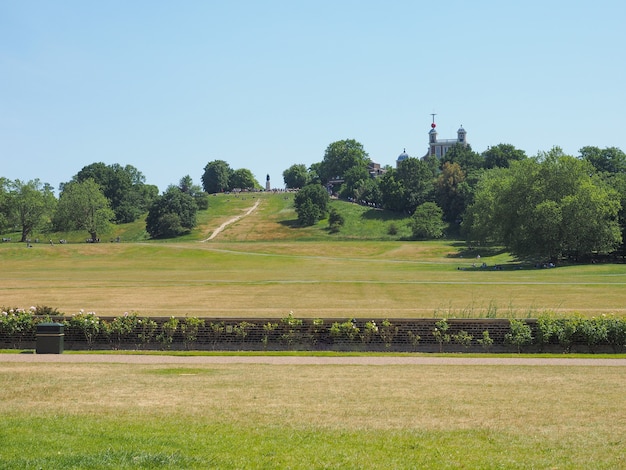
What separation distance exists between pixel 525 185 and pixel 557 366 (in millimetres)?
74650

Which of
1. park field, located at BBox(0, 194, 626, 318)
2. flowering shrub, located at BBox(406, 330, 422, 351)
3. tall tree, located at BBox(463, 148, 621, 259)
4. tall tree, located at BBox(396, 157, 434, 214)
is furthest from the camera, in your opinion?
tall tree, located at BBox(396, 157, 434, 214)

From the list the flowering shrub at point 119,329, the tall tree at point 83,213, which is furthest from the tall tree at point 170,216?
the flowering shrub at point 119,329

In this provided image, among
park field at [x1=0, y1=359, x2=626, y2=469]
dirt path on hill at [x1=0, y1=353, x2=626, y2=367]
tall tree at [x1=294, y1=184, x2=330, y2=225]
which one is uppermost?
tall tree at [x1=294, y1=184, x2=330, y2=225]

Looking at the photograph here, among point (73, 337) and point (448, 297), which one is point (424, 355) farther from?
point (448, 297)

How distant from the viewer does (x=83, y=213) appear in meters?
137

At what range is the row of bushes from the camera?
2323 centimetres

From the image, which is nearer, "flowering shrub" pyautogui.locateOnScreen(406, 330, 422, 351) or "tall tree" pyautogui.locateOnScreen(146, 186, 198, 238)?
"flowering shrub" pyautogui.locateOnScreen(406, 330, 422, 351)

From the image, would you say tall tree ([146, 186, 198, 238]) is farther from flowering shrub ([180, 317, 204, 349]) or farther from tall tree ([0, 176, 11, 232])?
flowering shrub ([180, 317, 204, 349])

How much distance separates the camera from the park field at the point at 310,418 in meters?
9.48

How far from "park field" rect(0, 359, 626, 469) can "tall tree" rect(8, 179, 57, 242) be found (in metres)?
127

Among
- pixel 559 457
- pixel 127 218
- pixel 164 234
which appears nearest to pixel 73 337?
pixel 559 457

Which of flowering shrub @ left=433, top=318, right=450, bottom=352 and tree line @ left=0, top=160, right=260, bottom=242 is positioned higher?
tree line @ left=0, top=160, right=260, bottom=242

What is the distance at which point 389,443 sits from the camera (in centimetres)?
1024

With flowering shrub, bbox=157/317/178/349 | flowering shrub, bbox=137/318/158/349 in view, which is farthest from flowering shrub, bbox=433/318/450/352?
flowering shrub, bbox=137/318/158/349
